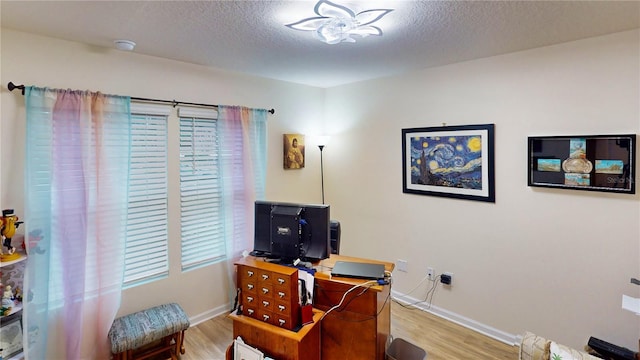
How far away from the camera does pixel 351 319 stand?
221cm

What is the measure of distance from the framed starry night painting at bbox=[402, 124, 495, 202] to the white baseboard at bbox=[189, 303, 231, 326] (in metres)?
2.31

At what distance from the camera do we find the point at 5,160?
2154 millimetres

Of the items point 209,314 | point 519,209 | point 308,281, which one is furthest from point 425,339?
point 209,314

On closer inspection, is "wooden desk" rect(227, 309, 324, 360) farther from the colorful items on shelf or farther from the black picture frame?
the black picture frame

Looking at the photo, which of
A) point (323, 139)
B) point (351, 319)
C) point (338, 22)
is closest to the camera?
point (338, 22)

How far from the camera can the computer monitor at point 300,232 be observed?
2.30m

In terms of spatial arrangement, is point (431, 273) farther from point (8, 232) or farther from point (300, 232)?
point (8, 232)

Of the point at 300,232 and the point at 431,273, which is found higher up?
the point at 300,232

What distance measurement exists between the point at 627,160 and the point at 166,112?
3.58 meters

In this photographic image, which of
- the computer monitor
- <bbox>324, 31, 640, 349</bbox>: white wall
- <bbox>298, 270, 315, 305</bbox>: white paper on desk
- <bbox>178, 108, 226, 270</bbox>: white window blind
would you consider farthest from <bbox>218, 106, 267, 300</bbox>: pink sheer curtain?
<bbox>298, 270, 315, 305</bbox>: white paper on desk

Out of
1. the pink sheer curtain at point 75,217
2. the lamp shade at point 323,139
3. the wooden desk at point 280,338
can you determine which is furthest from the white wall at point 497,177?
the wooden desk at point 280,338

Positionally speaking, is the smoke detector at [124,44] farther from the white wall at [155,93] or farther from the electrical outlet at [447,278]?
the electrical outlet at [447,278]

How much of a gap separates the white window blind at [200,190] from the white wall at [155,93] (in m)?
0.10

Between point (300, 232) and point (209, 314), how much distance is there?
1712 mm
